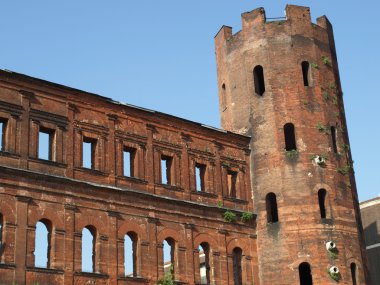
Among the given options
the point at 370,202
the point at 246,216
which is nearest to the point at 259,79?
the point at 246,216

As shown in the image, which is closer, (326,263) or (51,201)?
(51,201)

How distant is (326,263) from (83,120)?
12.4 meters

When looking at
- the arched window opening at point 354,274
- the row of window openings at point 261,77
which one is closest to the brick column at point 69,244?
the row of window openings at point 261,77

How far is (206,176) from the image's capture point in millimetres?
30547

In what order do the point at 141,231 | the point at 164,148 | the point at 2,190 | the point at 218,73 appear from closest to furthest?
1. the point at 2,190
2. the point at 141,231
3. the point at 164,148
4. the point at 218,73

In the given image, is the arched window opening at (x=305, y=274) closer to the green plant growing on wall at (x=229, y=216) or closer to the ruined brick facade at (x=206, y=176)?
the ruined brick facade at (x=206, y=176)

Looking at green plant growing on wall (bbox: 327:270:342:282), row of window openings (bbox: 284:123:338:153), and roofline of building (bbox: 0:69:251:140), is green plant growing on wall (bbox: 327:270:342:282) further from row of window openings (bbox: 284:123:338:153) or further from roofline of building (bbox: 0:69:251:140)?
roofline of building (bbox: 0:69:251:140)

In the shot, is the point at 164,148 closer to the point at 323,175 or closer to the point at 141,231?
the point at 141,231

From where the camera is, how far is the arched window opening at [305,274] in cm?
3077

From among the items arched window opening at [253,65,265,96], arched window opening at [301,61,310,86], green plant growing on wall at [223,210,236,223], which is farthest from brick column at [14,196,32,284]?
arched window opening at [301,61,310,86]

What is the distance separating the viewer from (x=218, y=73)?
119ft

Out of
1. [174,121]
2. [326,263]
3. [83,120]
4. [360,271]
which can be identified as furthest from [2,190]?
[360,271]

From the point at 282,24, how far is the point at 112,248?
597 inches

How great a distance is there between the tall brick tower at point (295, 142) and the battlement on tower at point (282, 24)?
0.17 feet
